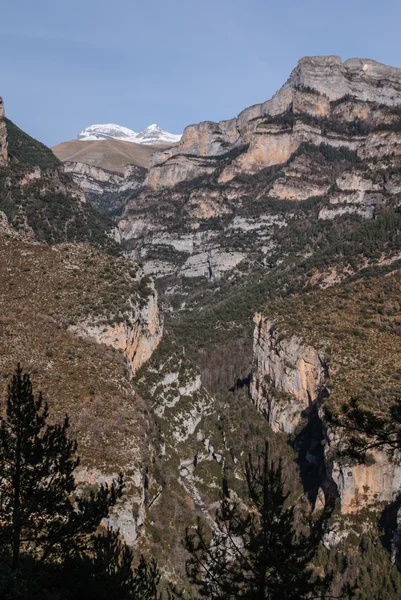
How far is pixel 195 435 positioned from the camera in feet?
200

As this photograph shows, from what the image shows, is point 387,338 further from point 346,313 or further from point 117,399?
point 117,399

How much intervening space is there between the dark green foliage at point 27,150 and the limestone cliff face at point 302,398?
246 feet

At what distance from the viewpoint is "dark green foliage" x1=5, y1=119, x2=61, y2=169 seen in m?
120

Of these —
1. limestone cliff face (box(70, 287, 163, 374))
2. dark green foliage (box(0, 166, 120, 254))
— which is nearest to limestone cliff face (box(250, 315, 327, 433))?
limestone cliff face (box(70, 287, 163, 374))

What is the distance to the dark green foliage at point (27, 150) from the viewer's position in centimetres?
11979

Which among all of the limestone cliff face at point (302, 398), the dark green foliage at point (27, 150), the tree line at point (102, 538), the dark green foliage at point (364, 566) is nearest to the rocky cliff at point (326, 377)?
the limestone cliff face at point (302, 398)

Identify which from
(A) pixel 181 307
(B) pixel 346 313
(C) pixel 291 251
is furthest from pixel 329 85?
(B) pixel 346 313

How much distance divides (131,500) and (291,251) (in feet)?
360

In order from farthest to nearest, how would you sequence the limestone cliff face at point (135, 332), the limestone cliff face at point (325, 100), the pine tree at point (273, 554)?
1. the limestone cliff face at point (325, 100)
2. the limestone cliff face at point (135, 332)
3. the pine tree at point (273, 554)

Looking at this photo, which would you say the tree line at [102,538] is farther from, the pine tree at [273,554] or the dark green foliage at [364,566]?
the dark green foliage at [364,566]

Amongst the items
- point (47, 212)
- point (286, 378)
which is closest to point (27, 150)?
point (47, 212)

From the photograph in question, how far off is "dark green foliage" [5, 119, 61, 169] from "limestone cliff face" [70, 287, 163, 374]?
66647mm

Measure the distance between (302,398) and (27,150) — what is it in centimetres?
10224

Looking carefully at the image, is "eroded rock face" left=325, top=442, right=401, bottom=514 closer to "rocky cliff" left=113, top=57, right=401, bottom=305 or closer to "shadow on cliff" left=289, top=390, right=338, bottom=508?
"shadow on cliff" left=289, top=390, right=338, bottom=508
